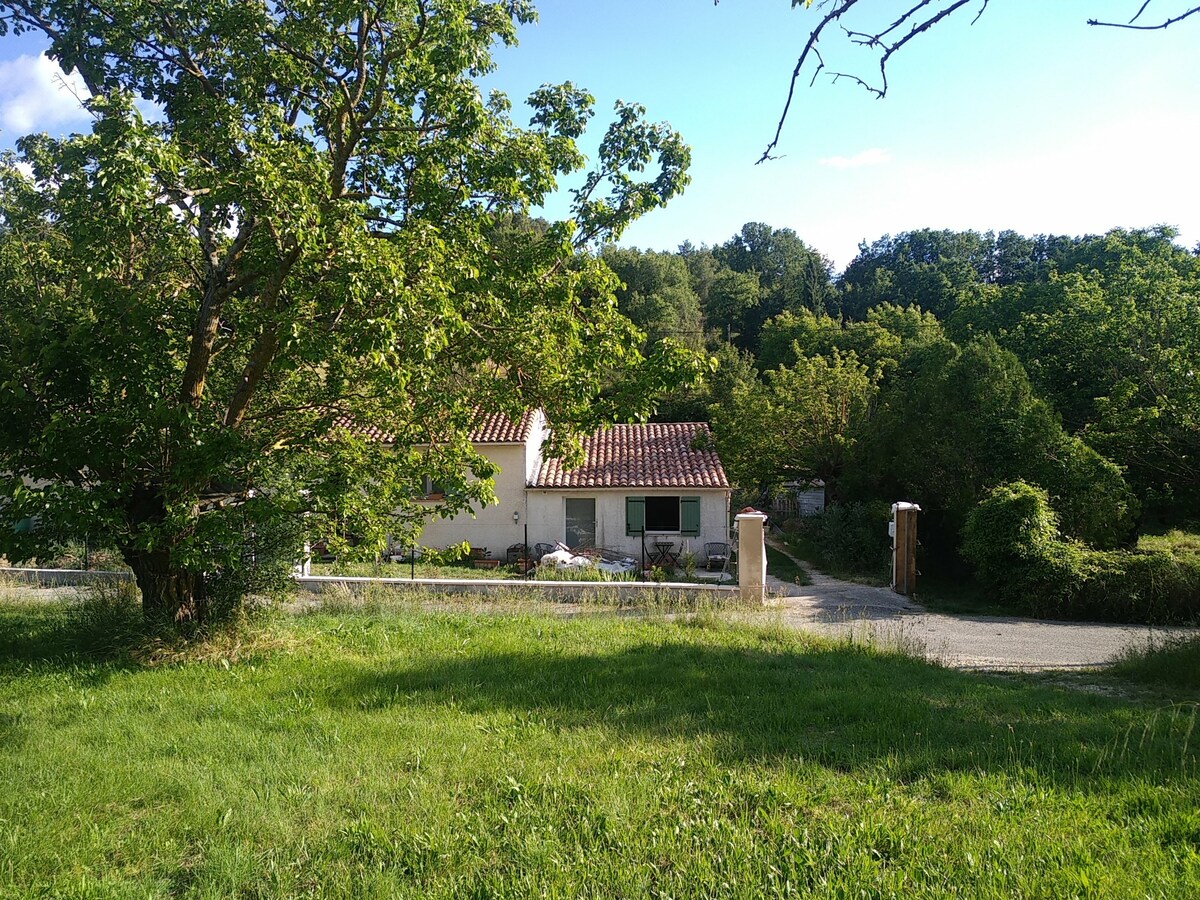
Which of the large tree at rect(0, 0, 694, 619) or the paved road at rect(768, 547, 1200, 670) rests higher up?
→ the large tree at rect(0, 0, 694, 619)

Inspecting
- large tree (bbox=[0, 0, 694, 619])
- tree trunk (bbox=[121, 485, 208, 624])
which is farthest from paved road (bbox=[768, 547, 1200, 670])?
tree trunk (bbox=[121, 485, 208, 624])

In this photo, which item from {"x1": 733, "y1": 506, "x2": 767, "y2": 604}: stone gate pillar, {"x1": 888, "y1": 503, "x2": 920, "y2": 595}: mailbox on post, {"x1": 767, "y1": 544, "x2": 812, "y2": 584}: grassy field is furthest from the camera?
{"x1": 767, "y1": 544, "x2": 812, "y2": 584}: grassy field

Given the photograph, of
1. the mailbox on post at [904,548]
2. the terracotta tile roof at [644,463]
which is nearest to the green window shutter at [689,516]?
the terracotta tile roof at [644,463]

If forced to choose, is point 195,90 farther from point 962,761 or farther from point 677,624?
point 962,761

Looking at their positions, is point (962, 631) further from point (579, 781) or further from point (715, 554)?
point (579, 781)

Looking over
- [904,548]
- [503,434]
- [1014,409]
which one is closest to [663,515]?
[503,434]

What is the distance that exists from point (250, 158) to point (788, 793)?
725 centimetres

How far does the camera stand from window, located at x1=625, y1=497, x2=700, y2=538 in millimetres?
22891

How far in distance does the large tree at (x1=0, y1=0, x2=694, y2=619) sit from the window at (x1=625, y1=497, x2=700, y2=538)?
12984mm

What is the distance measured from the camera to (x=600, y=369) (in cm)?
977

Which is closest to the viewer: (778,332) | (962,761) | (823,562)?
(962,761)

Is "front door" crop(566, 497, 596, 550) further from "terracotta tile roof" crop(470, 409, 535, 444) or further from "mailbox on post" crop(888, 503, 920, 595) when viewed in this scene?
"mailbox on post" crop(888, 503, 920, 595)

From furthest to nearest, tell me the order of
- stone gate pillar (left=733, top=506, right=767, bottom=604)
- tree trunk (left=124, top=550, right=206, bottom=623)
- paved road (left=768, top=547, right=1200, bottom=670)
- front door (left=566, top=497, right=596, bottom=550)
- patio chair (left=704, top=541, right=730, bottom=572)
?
1. front door (left=566, top=497, right=596, bottom=550)
2. patio chair (left=704, top=541, right=730, bottom=572)
3. stone gate pillar (left=733, top=506, right=767, bottom=604)
4. paved road (left=768, top=547, right=1200, bottom=670)
5. tree trunk (left=124, top=550, right=206, bottom=623)

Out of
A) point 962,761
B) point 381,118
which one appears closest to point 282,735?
point 962,761
